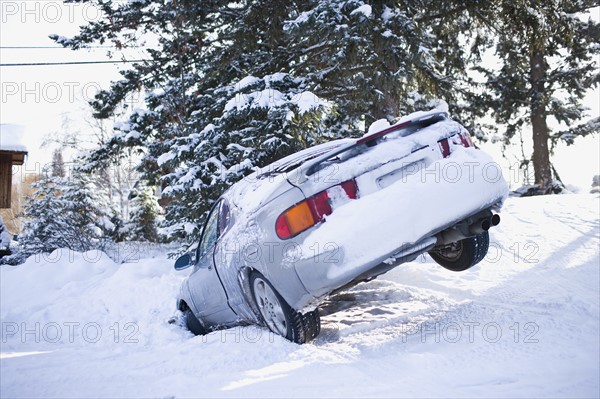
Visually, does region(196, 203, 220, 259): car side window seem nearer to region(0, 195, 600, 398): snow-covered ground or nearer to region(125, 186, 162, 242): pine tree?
region(0, 195, 600, 398): snow-covered ground

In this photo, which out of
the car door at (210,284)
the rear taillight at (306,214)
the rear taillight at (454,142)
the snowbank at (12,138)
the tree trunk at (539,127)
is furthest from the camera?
the tree trunk at (539,127)

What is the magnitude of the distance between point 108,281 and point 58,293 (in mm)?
833

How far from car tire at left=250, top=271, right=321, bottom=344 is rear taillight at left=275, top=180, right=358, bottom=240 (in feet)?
1.65

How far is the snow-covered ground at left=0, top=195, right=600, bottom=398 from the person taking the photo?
2619 millimetres

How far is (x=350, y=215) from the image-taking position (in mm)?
3281

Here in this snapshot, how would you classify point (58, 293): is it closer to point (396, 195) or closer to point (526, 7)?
point (396, 195)

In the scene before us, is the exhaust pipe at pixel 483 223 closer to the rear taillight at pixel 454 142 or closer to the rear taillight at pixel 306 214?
the rear taillight at pixel 454 142

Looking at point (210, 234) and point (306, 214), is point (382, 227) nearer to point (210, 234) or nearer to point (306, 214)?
point (306, 214)

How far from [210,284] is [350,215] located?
1.96 m

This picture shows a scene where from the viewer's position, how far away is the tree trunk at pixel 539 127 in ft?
59.3

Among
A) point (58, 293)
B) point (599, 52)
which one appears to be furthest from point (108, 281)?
point (599, 52)

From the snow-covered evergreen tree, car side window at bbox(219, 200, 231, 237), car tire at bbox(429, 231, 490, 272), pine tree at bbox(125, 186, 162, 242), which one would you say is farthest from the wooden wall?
car tire at bbox(429, 231, 490, 272)

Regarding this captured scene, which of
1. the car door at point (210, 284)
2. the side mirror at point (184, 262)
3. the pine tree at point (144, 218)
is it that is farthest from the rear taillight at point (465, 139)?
the pine tree at point (144, 218)

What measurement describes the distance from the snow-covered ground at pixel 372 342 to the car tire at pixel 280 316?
0.12m
